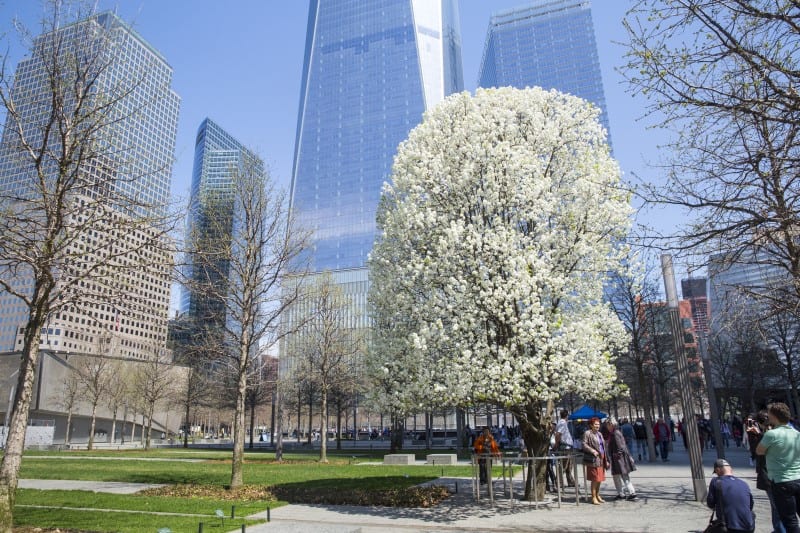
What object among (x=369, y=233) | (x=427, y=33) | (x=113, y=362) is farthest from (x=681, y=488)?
(x=427, y=33)

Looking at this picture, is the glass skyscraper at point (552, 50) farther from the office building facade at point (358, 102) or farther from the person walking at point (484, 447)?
the person walking at point (484, 447)

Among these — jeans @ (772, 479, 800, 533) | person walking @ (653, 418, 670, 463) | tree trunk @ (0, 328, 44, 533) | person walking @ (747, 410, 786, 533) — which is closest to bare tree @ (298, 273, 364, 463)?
person walking @ (653, 418, 670, 463)

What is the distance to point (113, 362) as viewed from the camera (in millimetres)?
51469

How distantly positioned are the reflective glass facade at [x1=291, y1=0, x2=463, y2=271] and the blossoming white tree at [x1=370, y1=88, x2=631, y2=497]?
5239 inches

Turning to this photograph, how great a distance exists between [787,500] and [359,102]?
6534 inches

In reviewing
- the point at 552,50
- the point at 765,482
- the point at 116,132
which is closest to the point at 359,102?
the point at 552,50

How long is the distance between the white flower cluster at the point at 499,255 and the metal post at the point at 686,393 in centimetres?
A: 143

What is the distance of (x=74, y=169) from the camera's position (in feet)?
32.9

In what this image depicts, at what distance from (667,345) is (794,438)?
28.9 meters

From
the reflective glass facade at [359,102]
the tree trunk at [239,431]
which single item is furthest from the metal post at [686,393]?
the reflective glass facade at [359,102]

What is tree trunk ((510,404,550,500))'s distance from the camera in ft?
40.3

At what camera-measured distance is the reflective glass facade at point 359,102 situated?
152875 millimetres

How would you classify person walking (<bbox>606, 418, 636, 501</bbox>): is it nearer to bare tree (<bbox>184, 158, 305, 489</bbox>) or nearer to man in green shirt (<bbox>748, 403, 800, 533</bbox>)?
man in green shirt (<bbox>748, 403, 800, 533</bbox>)

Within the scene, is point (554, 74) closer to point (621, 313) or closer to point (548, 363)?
point (621, 313)
